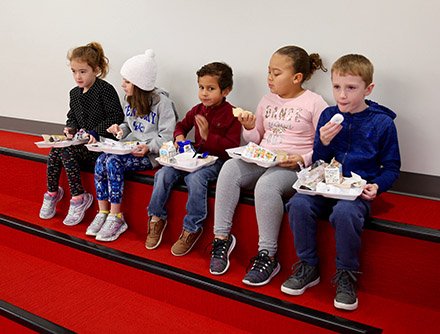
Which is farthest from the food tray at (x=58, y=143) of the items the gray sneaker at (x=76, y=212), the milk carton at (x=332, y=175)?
the milk carton at (x=332, y=175)

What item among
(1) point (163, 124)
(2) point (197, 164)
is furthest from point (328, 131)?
(1) point (163, 124)

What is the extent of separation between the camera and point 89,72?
9.09 ft

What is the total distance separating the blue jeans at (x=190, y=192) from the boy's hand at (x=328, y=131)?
0.57 m

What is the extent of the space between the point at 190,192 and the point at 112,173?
43 centimetres

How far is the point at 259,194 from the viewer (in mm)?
2016

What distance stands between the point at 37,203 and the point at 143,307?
1.18 m

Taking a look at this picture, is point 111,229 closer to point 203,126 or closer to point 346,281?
point 203,126

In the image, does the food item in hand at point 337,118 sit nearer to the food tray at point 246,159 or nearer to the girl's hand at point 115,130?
the food tray at point 246,159

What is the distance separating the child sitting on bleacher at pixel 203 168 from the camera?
222 centimetres

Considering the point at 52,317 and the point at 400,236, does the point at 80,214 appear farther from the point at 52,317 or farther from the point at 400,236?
the point at 400,236

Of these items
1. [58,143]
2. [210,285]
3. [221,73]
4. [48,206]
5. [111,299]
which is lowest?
[111,299]

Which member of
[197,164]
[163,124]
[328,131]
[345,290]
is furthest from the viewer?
[163,124]

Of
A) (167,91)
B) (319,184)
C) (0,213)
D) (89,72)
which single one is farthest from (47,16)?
(319,184)

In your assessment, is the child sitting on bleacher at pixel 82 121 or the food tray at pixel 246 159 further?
the child sitting on bleacher at pixel 82 121
